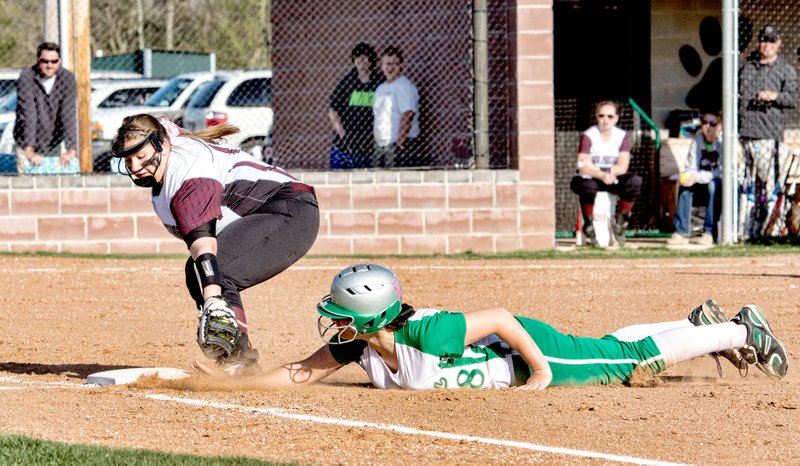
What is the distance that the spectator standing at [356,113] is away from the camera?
14.4 m

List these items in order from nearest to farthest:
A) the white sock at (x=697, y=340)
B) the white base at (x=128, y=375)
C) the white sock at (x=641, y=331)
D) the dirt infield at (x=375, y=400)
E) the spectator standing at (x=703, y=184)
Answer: the dirt infield at (x=375, y=400), the white sock at (x=697, y=340), the white sock at (x=641, y=331), the white base at (x=128, y=375), the spectator standing at (x=703, y=184)

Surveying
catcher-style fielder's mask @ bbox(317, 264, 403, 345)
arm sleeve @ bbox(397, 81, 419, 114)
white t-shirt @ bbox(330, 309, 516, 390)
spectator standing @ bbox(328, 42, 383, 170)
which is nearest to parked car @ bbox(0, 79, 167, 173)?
spectator standing @ bbox(328, 42, 383, 170)

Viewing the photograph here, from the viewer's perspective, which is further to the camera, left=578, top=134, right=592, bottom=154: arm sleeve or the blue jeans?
the blue jeans

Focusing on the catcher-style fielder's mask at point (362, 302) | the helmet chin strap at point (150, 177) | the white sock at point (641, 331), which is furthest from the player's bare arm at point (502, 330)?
the helmet chin strap at point (150, 177)

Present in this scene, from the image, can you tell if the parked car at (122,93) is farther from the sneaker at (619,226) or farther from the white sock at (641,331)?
the white sock at (641,331)

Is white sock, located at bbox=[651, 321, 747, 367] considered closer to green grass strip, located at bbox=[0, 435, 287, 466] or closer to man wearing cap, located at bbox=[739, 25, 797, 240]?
green grass strip, located at bbox=[0, 435, 287, 466]

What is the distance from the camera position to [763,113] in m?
14.3

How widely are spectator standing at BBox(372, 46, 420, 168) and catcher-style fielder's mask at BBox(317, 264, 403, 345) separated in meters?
8.54

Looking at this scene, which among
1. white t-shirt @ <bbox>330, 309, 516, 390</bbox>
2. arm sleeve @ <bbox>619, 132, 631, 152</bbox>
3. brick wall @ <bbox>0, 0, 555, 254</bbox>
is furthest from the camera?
arm sleeve @ <bbox>619, 132, 631, 152</bbox>

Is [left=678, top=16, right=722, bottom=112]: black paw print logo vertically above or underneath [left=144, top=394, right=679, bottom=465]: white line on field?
above

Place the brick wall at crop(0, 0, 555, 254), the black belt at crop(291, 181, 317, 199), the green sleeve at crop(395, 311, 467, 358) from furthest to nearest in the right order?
the brick wall at crop(0, 0, 555, 254) → the black belt at crop(291, 181, 317, 199) → the green sleeve at crop(395, 311, 467, 358)

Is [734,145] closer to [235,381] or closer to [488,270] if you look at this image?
[488,270]

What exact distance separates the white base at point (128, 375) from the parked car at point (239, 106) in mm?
12437

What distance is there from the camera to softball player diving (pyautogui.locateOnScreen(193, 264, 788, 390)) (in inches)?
231
